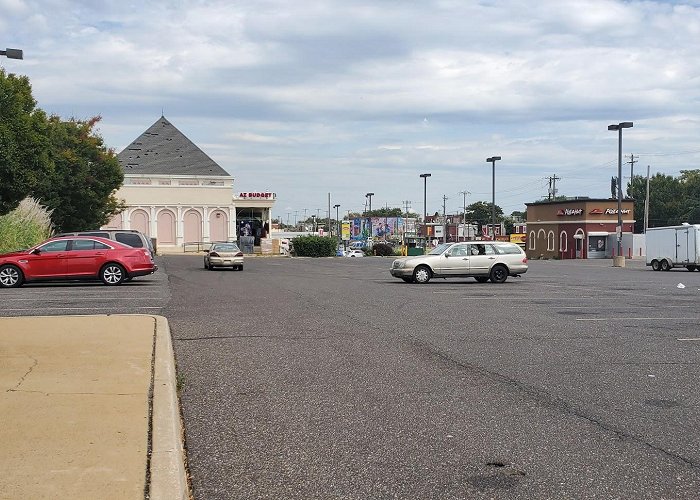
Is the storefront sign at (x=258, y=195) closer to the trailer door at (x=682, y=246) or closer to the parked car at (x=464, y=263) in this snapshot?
the trailer door at (x=682, y=246)

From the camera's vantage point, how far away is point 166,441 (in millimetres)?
6289

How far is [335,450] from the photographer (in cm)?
651

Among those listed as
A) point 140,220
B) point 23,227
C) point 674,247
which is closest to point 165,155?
point 140,220

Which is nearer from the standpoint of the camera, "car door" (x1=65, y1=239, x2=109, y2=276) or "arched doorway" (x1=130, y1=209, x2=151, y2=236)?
"car door" (x1=65, y1=239, x2=109, y2=276)

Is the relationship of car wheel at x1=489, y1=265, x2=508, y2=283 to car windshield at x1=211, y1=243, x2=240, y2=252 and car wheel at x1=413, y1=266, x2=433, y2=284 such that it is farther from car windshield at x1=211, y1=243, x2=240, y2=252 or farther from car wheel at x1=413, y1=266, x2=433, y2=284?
car windshield at x1=211, y1=243, x2=240, y2=252

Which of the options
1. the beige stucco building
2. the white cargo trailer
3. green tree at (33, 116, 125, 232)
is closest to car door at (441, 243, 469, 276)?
the white cargo trailer

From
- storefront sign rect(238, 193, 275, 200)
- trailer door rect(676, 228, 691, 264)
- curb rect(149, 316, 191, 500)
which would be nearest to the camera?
curb rect(149, 316, 191, 500)

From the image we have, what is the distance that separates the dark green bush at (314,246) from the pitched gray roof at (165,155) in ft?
65.8

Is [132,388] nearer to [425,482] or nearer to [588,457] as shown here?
[425,482]

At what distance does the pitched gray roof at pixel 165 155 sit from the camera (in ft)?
300

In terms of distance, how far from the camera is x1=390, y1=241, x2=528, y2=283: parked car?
28562 millimetres

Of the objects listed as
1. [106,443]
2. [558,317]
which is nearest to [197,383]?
[106,443]

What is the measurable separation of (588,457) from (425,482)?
1423 millimetres

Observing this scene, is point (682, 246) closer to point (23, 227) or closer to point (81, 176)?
point (23, 227)
